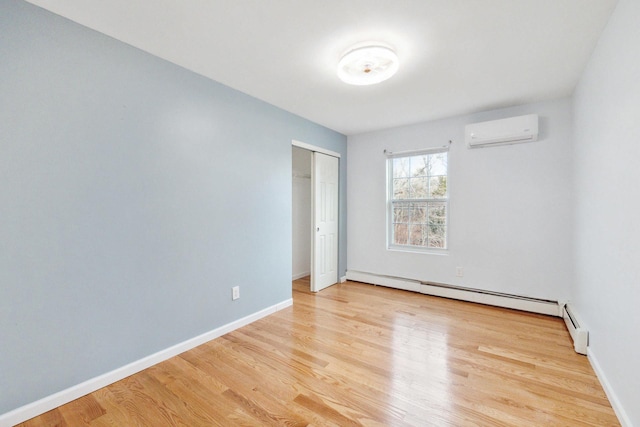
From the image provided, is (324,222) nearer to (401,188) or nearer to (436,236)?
(401,188)

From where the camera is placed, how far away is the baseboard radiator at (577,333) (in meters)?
2.17

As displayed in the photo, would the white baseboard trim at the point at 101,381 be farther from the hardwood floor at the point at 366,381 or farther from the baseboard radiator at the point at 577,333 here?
the baseboard radiator at the point at 577,333

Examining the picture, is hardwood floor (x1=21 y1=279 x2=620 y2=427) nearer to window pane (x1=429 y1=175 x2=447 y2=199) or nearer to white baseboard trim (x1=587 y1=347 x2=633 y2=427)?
white baseboard trim (x1=587 y1=347 x2=633 y2=427)

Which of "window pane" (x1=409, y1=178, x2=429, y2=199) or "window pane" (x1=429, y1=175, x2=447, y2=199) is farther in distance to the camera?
"window pane" (x1=409, y1=178, x2=429, y2=199)

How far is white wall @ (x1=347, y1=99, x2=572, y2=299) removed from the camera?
2.97 metres

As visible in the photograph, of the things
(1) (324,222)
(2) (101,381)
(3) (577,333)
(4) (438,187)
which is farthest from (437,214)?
(2) (101,381)

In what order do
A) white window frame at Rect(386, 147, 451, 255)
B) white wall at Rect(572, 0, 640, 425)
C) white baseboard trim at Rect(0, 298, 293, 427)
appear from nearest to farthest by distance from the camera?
white wall at Rect(572, 0, 640, 425) < white baseboard trim at Rect(0, 298, 293, 427) < white window frame at Rect(386, 147, 451, 255)

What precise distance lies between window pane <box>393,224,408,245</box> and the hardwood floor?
55.4 inches

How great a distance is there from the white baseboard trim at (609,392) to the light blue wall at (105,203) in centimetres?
276

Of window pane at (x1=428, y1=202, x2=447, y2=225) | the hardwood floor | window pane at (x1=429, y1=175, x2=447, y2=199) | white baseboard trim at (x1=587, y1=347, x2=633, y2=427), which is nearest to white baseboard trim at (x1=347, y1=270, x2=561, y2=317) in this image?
the hardwood floor

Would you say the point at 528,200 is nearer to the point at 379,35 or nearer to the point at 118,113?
the point at 379,35

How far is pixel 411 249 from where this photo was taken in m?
4.00

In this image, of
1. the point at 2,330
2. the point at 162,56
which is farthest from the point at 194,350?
the point at 162,56

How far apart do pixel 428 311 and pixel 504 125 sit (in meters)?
2.28
